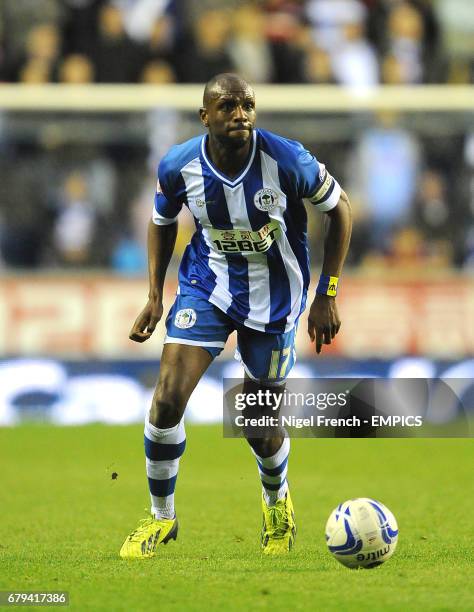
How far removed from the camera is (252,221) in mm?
6770

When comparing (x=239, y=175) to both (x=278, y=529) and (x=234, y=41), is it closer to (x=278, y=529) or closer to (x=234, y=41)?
(x=278, y=529)

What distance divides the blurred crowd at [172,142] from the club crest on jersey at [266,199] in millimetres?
8344

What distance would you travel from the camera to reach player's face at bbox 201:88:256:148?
21.2ft

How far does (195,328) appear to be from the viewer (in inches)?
269

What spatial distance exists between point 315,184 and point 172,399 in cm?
130

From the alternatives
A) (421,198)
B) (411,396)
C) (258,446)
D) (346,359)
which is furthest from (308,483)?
(421,198)

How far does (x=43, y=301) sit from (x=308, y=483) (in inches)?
220

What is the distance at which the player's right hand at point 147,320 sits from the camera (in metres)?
6.82

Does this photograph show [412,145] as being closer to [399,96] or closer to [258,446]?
[399,96]

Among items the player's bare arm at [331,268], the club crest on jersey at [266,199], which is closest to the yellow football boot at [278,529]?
the player's bare arm at [331,268]

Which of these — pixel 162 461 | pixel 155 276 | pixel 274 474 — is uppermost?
pixel 155 276

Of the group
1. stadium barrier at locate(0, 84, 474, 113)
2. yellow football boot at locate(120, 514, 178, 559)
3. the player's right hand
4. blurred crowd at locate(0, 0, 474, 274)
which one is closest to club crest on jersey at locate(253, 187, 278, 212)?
the player's right hand

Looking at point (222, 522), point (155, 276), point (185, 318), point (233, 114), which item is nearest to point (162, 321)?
point (222, 522)

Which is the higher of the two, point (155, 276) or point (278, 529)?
point (155, 276)
